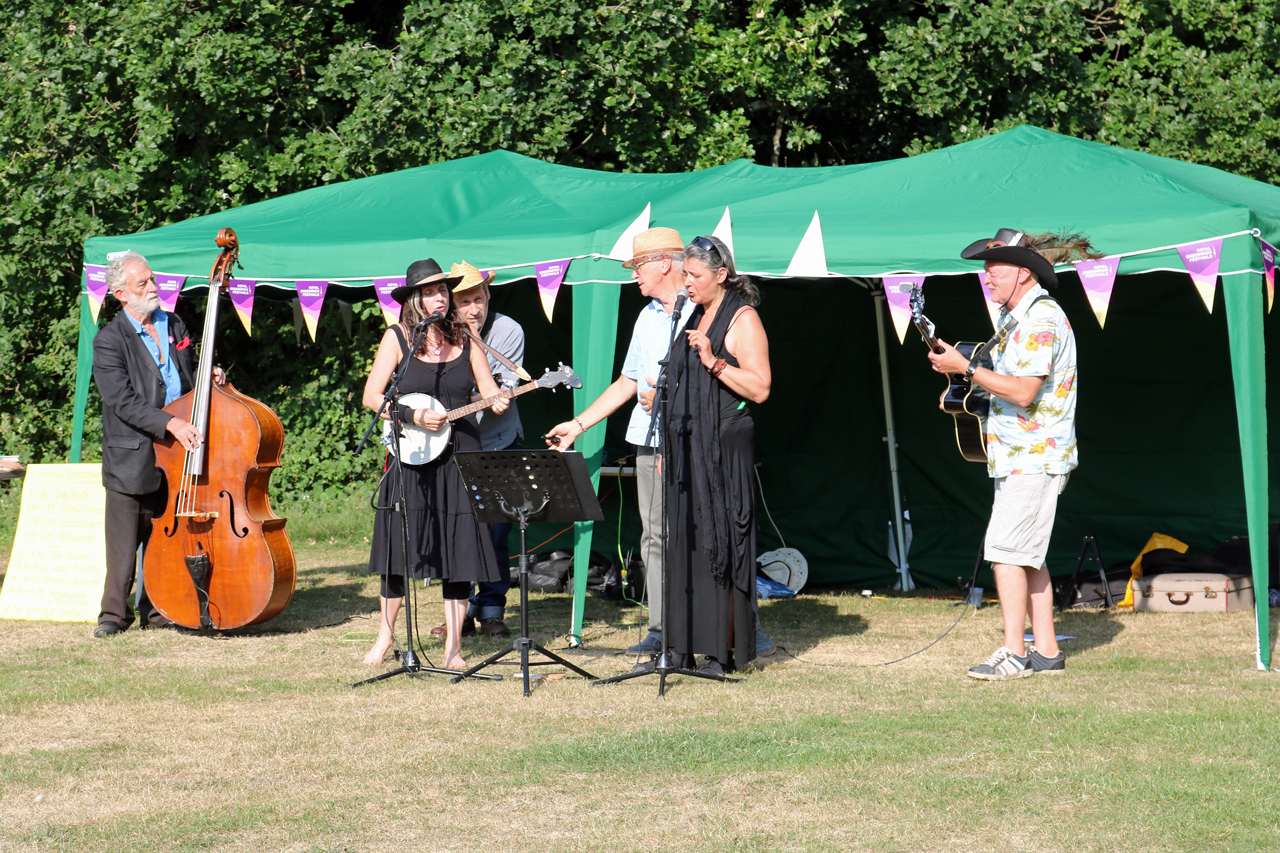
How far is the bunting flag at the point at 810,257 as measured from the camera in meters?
5.93

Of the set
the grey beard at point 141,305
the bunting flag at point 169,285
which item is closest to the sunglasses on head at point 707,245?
the grey beard at point 141,305

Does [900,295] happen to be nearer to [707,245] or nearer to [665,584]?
[707,245]

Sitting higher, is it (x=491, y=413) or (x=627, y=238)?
(x=627, y=238)

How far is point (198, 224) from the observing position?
766 cm

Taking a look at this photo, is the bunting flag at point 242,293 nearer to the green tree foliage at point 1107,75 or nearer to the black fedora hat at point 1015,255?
the black fedora hat at point 1015,255

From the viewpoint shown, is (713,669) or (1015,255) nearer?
(1015,255)

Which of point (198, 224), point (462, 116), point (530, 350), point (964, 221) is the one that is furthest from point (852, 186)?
point (462, 116)

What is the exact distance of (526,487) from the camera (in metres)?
4.96

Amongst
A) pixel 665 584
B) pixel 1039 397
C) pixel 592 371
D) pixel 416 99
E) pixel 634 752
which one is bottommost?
pixel 634 752

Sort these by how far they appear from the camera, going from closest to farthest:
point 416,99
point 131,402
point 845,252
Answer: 1. point 845,252
2. point 131,402
3. point 416,99

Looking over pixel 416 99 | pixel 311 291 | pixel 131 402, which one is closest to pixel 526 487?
pixel 131 402

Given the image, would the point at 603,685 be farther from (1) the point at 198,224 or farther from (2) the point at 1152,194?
(1) the point at 198,224

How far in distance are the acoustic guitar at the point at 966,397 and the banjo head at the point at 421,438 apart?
1.89 m

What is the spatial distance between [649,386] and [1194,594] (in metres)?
3.39
